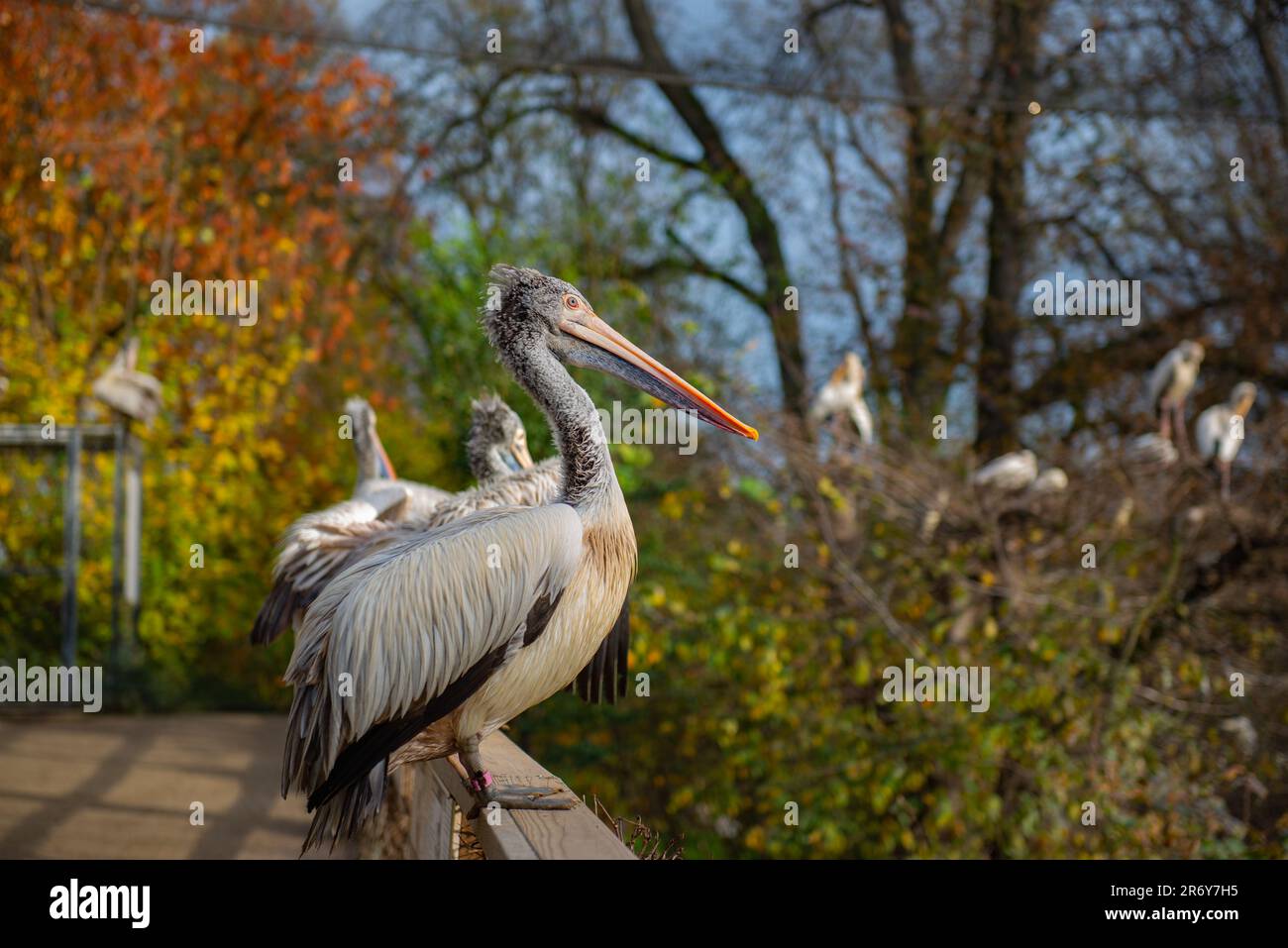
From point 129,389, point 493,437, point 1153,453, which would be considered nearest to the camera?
point 493,437

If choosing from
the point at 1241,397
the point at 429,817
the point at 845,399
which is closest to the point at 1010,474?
the point at 845,399

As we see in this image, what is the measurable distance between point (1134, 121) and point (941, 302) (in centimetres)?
180

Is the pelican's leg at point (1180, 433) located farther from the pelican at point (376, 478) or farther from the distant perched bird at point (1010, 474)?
the pelican at point (376, 478)

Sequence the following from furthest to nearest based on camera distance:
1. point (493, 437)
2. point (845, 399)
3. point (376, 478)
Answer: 1. point (845, 399)
2. point (376, 478)
3. point (493, 437)

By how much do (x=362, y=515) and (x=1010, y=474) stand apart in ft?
10.5

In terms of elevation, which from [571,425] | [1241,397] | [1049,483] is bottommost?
[1049,483]

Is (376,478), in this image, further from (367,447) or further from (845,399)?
(845,399)

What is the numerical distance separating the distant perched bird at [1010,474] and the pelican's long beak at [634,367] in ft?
12.3

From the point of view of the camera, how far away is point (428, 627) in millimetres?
2525

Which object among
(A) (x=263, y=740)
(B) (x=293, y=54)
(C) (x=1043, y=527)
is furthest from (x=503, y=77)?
(C) (x=1043, y=527)

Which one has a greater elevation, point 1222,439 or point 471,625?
point 1222,439

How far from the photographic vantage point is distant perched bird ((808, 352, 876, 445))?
282 inches

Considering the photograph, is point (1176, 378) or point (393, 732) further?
point (1176, 378)

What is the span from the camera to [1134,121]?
29.1 feet
